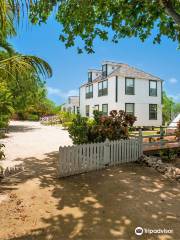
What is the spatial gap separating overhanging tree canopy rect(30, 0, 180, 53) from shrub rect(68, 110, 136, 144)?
11.5 ft

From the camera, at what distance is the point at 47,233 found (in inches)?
178

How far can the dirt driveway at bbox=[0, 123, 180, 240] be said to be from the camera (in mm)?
4648

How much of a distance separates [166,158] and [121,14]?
7759mm

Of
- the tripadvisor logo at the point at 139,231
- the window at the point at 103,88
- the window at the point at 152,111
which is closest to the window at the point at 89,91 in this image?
the window at the point at 103,88

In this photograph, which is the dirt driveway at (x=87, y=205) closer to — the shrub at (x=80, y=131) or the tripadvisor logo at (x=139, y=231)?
the tripadvisor logo at (x=139, y=231)

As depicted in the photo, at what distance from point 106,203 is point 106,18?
8.41m

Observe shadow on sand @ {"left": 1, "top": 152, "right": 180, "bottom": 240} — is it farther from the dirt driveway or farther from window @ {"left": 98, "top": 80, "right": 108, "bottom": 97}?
window @ {"left": 98, "top": 80, "right": 108, "bottom": 97}

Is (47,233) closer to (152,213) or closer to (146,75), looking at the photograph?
(152,213)

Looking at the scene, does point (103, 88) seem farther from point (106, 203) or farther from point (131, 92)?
point (106, 203)

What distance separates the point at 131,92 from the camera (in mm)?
31500

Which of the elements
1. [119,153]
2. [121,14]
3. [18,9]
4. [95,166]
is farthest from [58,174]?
[121,14]

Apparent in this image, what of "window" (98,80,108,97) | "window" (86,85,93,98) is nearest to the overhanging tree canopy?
"window" (98,80,108,97)

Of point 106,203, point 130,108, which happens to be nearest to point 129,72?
point 130,108

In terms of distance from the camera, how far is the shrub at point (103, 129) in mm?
11156
